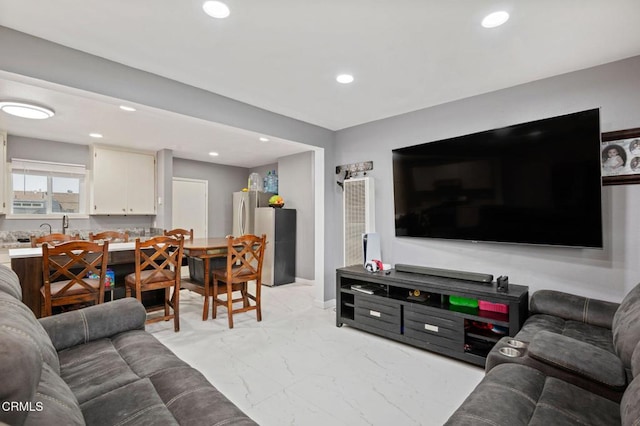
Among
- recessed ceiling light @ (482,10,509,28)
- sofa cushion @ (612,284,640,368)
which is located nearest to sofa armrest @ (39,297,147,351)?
sofa cushion @ (612,284,640,368)

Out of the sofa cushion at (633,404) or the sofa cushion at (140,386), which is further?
the sofa cushion at (140,386)

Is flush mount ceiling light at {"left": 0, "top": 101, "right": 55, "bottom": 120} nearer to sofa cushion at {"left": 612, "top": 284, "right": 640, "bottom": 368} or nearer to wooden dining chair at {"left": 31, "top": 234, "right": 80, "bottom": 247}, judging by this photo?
wooden dining chair at {"left": 31, "top": 234, "right": 80, "bottom": 247}

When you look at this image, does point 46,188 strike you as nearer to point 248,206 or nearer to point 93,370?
point 248,206

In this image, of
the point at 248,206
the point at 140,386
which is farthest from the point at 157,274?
the point at 248,206

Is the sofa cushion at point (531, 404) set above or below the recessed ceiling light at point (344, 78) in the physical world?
below

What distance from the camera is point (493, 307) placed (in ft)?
8.38

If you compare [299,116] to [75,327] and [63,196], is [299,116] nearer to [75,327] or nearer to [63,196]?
[75,327]

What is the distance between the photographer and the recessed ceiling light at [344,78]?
→ 271cm

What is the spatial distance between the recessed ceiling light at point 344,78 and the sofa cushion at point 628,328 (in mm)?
2466

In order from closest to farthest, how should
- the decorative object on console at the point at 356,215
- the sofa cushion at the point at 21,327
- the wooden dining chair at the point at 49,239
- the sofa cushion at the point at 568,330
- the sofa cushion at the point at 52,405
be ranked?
1. the sofa cushion at the point at 52,405
2. the sofa cushion at the point at 21,327
3. the sofa cushion at the point at 568,330
4. the wooden dining chair at the point at 49,239
5. the decorative object on console at the point at 356,215

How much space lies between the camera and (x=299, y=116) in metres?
3.77

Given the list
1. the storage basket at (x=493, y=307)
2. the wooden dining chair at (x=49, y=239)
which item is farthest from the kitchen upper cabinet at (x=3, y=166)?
the storage basket at (x=493, y=307)

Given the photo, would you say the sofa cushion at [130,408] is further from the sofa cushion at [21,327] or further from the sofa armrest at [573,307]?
the sofa armrest at [573,307]

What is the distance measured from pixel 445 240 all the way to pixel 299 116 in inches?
86.9
